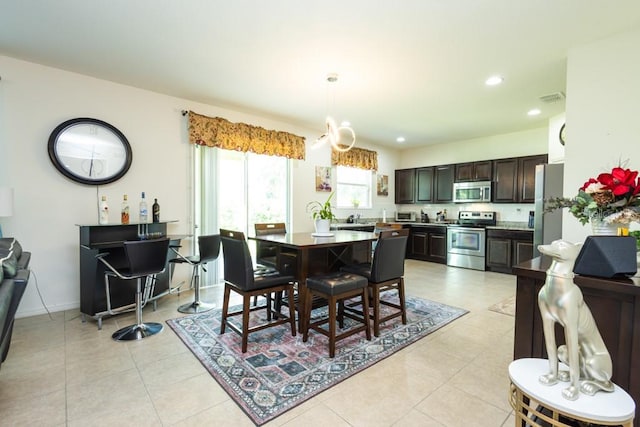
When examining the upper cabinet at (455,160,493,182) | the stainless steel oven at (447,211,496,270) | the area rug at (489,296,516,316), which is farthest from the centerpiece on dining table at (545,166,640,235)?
the upper cabinet at (455,160,493,182)

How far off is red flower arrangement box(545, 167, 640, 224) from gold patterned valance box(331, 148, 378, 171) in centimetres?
468

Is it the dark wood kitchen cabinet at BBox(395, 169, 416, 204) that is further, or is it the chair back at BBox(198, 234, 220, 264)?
the dark wood kitchen cabinet at BBox(395, 169, 416, 204)

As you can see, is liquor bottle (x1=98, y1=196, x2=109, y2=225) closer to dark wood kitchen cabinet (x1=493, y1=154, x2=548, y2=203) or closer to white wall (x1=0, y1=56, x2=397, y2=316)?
white wall (x1=0, y1=56, x2=397, y2=316)

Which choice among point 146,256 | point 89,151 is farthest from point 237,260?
point 89,151

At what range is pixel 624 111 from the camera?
249 centimetres

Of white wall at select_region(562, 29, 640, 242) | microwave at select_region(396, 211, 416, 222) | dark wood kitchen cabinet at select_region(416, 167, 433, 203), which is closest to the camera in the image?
white wall at select_region(562, 29, 640, 242)

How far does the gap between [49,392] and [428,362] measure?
100 inches

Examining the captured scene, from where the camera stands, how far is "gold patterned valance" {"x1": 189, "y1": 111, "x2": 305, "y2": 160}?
13.3 ft

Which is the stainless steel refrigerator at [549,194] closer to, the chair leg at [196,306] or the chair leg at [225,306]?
the chair leg at [225,306]

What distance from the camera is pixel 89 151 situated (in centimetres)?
338

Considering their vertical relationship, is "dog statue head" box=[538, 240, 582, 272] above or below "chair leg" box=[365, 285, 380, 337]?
above

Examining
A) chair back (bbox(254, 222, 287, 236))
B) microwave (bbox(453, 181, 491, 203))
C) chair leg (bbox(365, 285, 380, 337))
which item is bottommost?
chair leg (bbox(365, 285, 380, 337))

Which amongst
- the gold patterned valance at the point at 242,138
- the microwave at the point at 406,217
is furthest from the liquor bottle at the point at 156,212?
the microwave at the point at 406,217

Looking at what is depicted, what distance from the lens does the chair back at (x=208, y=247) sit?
3.45 meters
